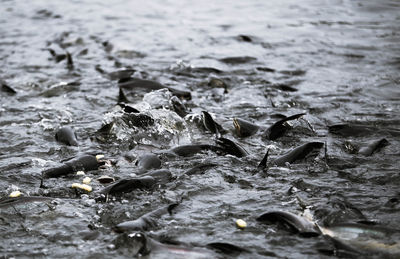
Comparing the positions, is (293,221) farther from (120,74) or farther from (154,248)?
(120,74)

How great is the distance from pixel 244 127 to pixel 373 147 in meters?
1.15

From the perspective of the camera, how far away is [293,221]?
3.16 meters

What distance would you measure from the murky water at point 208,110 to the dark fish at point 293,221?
57 millimetres

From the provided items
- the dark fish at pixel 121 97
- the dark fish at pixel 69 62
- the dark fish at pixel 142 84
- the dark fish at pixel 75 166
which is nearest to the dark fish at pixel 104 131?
the dark fish at pixel 75 166

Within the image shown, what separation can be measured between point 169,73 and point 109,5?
205 inches

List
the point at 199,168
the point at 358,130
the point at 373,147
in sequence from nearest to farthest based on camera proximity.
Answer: the point at 199,168, the point at 373,147, the point at 358,130

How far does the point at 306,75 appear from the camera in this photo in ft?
21.5

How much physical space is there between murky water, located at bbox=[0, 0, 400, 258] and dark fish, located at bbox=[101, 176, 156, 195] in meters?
0.06

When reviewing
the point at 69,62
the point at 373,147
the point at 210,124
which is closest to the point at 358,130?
the point at 373,147

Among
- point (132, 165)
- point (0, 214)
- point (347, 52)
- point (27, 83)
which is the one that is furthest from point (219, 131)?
point (347, 52)

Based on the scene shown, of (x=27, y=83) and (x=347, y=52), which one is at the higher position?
(x=347, y=52)

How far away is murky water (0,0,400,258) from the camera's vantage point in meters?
3.29

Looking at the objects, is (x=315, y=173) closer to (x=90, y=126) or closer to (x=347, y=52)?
(x=90, y=126)

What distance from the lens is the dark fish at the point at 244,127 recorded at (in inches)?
189
